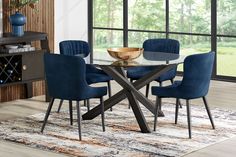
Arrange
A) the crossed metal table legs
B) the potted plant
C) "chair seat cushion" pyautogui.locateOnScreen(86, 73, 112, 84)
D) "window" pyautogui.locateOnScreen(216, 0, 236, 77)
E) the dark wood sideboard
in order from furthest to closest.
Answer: "window" pyautogui.locateOnScreen(216, 0, 236, 77) < the potted plant < the dark wood sideboard < "chair seat cushion" pyautogui.locateOnScreen(86, 73, 112, 84) < the crossed metal table legs

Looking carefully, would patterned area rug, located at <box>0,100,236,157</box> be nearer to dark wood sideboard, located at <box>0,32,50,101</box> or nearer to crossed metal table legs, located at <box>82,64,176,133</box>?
crossed metal table legs, located at <box>82,64,176,133</box>

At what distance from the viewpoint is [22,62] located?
7.18m

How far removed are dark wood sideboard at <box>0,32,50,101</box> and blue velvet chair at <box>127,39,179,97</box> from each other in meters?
1.28

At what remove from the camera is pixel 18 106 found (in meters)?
7.29

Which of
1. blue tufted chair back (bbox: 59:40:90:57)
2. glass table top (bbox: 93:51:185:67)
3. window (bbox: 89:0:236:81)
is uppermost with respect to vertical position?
window (bbox: 89:0:236:81)

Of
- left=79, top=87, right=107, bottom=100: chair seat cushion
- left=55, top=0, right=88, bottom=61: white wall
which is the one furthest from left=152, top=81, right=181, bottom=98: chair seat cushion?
left=55, top=0, right=88, bottom=61: white wall

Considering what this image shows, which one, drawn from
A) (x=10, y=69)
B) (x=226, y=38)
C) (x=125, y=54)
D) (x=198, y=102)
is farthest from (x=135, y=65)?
(x=226, y=38)

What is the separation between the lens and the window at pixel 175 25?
8.86 m

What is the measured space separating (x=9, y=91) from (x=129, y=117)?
6.39 ft

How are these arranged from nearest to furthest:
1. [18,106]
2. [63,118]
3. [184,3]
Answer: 1. [63,118]
2. [18,106]
3. [184,3]

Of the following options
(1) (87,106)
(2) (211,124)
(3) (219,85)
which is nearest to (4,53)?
(1) (87,106)

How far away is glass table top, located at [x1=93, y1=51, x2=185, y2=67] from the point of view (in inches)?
227

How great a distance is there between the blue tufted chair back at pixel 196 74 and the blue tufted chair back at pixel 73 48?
5.42ft

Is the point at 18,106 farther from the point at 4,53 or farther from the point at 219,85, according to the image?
the point at 219,85
